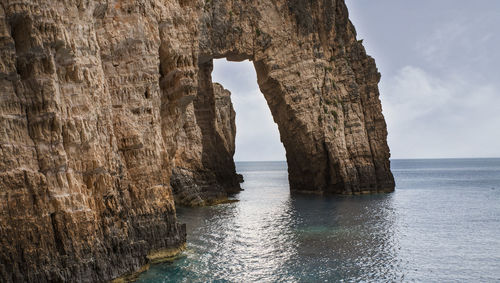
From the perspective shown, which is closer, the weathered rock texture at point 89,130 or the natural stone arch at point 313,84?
the weathered rock texture at point 89,130

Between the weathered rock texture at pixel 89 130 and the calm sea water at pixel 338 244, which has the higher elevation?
the weathered rock texture at pixel 89 130

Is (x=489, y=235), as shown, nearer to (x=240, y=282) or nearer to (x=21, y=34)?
(x=240, y=282)

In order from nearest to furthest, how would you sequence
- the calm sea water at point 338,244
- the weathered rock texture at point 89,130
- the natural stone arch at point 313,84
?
the weathered rock texture at point 89,130 < the calm sea water at point 338,244 < the natural stone arch at point 313,84

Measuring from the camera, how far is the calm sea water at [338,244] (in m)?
18.2

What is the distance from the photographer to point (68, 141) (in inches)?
553

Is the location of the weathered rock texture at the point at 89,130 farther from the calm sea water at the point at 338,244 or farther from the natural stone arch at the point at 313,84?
the natural stone arch at the point at 313,84

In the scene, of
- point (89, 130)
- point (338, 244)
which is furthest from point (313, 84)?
point (89, 130)

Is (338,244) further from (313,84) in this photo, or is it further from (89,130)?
(313,84)

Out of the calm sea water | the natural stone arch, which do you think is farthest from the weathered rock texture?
the natural stone arch

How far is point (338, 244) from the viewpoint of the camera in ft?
76.3

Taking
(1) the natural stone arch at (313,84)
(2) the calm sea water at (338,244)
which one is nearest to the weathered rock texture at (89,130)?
(2) the calm sea water at (338,244)

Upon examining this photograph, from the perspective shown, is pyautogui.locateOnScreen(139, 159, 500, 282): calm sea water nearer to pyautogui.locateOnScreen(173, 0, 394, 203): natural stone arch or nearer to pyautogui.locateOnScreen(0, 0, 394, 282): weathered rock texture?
pyautogui.locateOnScreen(0, 0, 394, 282): weathered rock texture

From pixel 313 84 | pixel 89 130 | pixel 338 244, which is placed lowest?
pixel 338 244

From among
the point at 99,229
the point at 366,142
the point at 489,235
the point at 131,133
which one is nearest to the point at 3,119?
the point at 99,229
